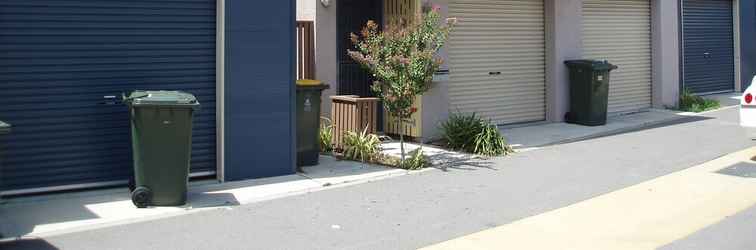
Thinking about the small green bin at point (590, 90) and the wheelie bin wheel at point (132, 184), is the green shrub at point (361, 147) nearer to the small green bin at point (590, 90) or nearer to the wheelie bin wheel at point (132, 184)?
the wheelie bin wheel at point (132, 184)

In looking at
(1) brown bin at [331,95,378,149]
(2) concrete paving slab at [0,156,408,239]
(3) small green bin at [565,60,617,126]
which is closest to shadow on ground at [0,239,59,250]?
→ (2) concrete paving slab at [0,156,408,239]

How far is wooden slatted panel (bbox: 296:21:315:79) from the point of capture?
12.0 m

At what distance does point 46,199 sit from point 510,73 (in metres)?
8.62

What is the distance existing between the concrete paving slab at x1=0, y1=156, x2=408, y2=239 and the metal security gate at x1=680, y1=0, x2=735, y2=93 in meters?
12.1

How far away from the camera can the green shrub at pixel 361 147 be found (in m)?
11.0

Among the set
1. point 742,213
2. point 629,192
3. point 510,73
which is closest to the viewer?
point 742,213

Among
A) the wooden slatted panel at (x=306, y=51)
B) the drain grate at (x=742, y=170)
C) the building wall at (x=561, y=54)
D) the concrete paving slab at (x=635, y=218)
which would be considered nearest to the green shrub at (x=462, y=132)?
the building wall at (x=561, y=54)

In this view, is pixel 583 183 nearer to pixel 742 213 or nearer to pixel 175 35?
pixel 742 213

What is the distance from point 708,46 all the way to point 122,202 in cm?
1653

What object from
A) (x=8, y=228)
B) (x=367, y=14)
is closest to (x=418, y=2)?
(x=367, y=14)

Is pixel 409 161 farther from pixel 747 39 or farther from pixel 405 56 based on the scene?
pixel 747 39

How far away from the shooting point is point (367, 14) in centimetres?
1313

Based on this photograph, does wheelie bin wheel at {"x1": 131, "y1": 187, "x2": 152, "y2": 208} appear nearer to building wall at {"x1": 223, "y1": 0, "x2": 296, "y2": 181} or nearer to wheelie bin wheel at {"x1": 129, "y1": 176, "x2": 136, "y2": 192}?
wheelie bin wheel at {"x1": 129, "y1": 176, "x2": 136, "y2": 192}

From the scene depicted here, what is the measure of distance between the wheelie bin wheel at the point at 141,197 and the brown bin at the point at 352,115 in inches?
152
